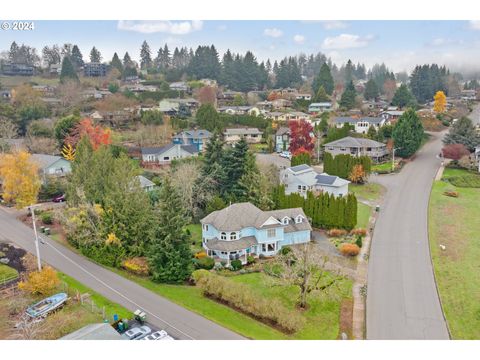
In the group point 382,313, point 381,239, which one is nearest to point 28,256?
point 382,313

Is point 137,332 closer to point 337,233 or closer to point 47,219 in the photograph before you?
point 337,233

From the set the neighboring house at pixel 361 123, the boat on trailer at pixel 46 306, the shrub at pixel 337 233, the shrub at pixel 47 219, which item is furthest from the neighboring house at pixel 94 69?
the boat on trailer at pixel 46 306

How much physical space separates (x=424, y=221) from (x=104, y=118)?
181 feet

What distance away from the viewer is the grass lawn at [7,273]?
99.0 ft

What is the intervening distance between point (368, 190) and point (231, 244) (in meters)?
22.5

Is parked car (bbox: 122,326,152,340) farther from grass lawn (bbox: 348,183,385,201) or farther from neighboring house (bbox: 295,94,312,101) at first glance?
neighboring house (bbox: 295,94,312,101)

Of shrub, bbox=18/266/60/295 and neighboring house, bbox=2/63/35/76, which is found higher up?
neighboring house, bbox=2/63/35/76

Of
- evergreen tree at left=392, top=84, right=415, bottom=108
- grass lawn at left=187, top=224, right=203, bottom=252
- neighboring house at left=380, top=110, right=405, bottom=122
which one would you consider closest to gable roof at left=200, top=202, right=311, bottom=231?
grass lawn at left=187, top=224, right=203, bottom=252

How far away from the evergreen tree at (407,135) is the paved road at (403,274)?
12.6 metres

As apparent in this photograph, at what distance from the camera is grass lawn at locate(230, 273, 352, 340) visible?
81.3 ft

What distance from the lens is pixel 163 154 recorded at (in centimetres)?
6078

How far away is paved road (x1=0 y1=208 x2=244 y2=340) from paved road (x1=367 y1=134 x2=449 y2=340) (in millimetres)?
9014

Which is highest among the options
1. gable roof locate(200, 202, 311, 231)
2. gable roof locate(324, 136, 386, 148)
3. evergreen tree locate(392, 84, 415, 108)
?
evergreen tree locate(392, 84, 415, 108)

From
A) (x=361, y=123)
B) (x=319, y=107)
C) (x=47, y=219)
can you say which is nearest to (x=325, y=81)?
(x=319, y=107)
